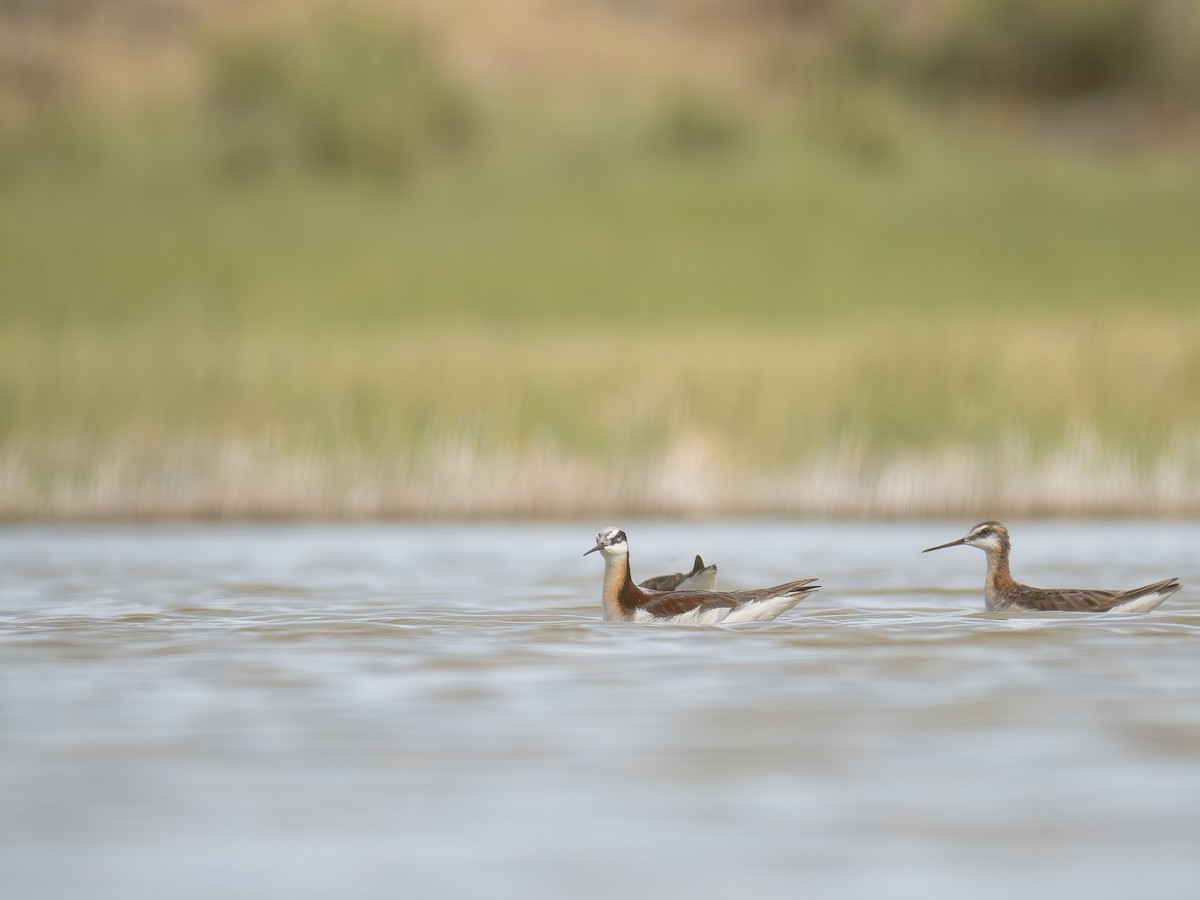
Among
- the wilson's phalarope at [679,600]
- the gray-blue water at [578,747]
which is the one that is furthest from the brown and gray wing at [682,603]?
the gray-blue water at [578,747]

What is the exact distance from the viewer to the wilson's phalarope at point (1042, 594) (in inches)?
368

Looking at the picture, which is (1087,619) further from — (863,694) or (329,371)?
(329,371)

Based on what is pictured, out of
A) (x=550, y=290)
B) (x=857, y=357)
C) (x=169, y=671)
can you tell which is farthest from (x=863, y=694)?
(x=550, y=290)

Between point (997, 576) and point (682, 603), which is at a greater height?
point (997, 576)

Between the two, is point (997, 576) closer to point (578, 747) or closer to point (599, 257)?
point (578, 747)

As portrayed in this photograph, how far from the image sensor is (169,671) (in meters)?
7.99

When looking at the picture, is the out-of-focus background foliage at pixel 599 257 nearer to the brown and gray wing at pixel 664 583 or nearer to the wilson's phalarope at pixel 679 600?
the brown and gray wing at pixel 664 583

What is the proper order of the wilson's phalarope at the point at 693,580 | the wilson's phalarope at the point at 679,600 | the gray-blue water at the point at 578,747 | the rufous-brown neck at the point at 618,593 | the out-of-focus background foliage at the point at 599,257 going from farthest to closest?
the out-of-focus background foliage at the point at 599,257 < the wilson's phalarope at the point at 693,580 < the rufous-brown neck at the point at 618,593 < the wilson's phalarope at the point at 679,600 < the gray-blue water at the point at 578,747

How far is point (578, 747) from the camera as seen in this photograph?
6301 millimetres

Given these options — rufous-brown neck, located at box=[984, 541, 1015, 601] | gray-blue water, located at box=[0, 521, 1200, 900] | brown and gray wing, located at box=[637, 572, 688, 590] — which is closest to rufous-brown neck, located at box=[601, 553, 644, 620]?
gray-blue water, located at box=[0, 521, 1200, 900]

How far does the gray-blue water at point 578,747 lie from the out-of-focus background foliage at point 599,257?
17.2ft

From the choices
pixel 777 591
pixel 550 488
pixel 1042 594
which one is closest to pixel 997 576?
pixel 1042 594

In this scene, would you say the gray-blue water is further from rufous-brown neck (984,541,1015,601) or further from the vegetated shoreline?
the vegetated shoreline

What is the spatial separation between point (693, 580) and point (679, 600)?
641 mm
